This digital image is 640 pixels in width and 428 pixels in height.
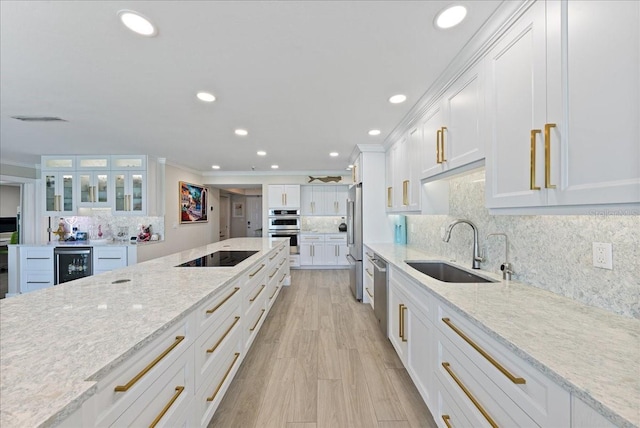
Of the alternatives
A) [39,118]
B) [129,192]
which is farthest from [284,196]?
[39,118]

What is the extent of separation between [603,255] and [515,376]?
0.71m

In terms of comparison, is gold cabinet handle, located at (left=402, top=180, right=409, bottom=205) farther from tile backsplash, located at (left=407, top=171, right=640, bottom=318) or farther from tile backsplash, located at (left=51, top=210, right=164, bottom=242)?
tile backsplash, located at (left=51, top=210, right=164, bottom=242)

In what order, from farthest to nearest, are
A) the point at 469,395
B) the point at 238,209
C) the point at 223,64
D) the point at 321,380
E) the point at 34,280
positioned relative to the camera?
the point at 238,209 < the point at 34,280 < the point at 321,380 < the point at 223,64 < the point at 469,395

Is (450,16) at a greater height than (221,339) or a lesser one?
greater

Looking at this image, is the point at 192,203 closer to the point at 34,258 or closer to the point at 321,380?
the point at 34,258

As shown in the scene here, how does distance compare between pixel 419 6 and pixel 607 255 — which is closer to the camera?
pixel 607 255

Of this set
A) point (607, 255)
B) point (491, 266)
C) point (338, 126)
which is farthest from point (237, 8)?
point (491, 266)

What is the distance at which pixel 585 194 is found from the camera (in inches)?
34.2


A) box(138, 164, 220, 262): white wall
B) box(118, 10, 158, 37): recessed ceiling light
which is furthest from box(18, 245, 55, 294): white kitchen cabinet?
box(118, 10, 158, 37): recessed ceiling light

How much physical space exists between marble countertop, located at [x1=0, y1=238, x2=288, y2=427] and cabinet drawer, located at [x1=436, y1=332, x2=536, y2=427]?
1.29 meters

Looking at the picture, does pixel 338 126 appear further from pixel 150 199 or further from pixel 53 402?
pixel 150 199

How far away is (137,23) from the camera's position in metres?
1.33

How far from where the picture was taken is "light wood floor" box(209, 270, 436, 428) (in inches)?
63.9

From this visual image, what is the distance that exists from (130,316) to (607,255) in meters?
2.04
